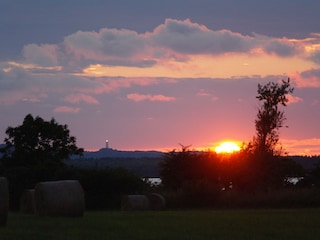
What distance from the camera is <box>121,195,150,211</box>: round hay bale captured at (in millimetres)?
39156

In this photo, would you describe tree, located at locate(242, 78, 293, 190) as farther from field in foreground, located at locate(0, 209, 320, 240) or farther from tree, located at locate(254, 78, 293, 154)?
field in foreground, located at locate(0, 209, 320, 240)

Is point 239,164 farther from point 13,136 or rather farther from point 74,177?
point 13,136

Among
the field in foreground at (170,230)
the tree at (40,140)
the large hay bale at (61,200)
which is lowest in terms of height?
the field in foreground at (170,230)

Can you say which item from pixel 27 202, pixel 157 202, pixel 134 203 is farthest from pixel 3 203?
pixel 157 202

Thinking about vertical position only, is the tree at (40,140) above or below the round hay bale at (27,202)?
above

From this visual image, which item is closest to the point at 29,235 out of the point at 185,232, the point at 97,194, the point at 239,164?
the point at 185,232

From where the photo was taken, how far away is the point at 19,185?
51.0 metres

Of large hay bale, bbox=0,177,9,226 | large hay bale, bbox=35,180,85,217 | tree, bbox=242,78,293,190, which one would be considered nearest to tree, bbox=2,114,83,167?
tree, bbox=242,78,293,190

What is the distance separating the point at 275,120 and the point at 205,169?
22.3 feet

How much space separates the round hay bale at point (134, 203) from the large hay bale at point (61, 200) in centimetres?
1140

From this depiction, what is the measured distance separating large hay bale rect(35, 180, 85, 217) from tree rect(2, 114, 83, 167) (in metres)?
39.0

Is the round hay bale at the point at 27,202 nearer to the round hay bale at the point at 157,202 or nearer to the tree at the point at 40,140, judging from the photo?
the round hay bale at the point at 157,202

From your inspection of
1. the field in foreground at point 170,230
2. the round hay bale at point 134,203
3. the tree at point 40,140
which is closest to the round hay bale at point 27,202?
the round hay bale at point 134,203

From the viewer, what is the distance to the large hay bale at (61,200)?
27.2 m
